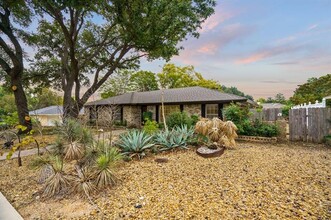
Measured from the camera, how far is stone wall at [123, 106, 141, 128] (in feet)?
61.1

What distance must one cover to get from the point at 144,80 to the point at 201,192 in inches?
Result: 1136

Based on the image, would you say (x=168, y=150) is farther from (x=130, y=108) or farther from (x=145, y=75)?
(x=145, y=75)

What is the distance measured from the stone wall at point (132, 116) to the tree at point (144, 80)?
13.0m

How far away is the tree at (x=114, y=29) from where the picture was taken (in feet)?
33.0

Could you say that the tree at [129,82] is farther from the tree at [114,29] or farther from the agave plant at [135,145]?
the agave plant at [135,145]

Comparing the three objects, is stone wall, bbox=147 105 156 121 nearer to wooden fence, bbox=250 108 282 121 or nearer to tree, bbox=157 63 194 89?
wooden fence, bbox=250 108 282 121

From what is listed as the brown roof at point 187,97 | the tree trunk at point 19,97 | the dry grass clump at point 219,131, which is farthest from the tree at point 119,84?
the dry grass clump at point 219,131

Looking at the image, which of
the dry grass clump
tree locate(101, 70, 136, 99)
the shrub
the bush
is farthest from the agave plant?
tree locate(101, 70, 136, 99)

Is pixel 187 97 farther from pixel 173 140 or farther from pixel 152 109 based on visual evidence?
pixel 173 140

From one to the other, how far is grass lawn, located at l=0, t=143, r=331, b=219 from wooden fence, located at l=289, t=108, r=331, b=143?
11.5ft

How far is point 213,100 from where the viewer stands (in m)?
14.1

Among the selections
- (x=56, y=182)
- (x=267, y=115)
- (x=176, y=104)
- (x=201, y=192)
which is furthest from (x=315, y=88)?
(x=56, y=182)

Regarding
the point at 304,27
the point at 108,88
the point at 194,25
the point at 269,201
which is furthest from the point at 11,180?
the point at 108,88

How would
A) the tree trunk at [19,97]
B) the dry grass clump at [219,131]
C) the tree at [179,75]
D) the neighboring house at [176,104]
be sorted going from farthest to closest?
the tree at [179,75], the neighboring house at [176,104], the tree trunk at [19,97], the dry grass clump at [219,131]
